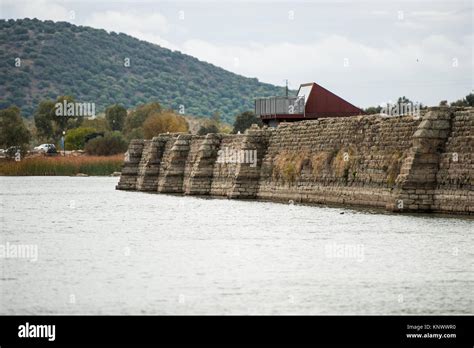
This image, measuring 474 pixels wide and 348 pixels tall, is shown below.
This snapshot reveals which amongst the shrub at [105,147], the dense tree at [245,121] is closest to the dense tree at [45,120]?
the shrub at [105,147]

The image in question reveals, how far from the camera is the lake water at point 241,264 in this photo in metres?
18.7

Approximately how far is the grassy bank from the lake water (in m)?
53.3

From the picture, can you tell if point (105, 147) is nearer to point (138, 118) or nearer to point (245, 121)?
point (245, 121)

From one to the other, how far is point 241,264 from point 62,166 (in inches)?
2809

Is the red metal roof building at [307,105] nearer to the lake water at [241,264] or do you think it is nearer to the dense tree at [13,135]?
the lake water at [241,264]

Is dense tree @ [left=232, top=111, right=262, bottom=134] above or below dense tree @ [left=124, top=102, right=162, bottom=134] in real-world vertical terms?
below

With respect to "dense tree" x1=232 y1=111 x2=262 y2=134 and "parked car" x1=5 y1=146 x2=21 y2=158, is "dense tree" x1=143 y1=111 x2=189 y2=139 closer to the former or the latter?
"dense tree" x1=232 y1=111 x2=262 y2=134

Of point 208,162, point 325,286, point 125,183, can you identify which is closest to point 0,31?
point 125,183

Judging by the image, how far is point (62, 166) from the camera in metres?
93.4

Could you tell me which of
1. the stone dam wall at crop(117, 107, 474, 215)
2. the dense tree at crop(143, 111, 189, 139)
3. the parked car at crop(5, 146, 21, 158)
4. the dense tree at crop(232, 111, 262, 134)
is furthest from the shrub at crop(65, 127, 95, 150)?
the stone dam wall at crop(117, 107, 474, 215)

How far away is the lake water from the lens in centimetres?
1873

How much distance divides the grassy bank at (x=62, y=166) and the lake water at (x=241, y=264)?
53339mm
